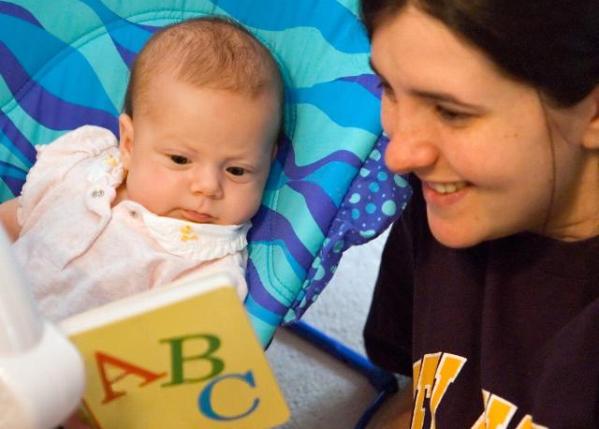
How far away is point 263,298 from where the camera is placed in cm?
95

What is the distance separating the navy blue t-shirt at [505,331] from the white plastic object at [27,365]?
1.46 ft

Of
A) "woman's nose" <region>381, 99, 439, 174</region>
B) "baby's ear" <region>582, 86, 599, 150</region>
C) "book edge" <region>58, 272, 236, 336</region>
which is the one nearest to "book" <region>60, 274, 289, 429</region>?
"book edge" <region>58, 272, 236, 336</region>

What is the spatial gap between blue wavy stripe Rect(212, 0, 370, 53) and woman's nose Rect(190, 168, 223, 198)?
23 centimetres

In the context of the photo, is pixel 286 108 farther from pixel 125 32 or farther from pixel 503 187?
pixel 503 187

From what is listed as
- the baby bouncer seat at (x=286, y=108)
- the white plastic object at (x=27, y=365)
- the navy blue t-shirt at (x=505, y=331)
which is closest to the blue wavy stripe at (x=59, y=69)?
the baby bouncer seat at (x=286, y=108)

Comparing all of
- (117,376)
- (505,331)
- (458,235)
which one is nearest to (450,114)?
(458,235)

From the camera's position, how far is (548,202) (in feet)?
2.44

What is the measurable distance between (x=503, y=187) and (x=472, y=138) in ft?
0.18

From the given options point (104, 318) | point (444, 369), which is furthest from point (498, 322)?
point (104, 318)

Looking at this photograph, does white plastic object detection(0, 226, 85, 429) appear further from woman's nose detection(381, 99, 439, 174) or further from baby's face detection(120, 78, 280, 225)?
baby's face detection(120, 78, 280, 225)

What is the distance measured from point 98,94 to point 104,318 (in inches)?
27.9

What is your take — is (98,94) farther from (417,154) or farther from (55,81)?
(417,154)

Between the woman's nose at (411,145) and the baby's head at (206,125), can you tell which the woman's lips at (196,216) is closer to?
the baby's head at (206,125)

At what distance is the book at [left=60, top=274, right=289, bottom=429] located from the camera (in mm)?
512
